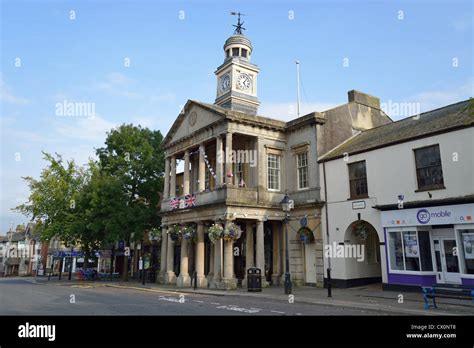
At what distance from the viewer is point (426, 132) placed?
58.4 feet

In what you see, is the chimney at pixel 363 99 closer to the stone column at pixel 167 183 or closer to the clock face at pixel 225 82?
the clock face at pixel 225 82

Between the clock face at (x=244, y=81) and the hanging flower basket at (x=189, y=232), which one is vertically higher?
the clock face at (x=244, y=81)

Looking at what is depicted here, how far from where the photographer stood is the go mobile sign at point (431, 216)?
51.7ft

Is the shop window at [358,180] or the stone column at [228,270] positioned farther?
the stone column at [228,270]

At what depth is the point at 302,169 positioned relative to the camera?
24.6 m

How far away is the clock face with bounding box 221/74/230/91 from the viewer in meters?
30.2

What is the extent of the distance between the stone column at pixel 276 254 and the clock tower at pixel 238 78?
30.5 feet

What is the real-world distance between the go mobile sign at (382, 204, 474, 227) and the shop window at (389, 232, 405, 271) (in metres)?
0.59

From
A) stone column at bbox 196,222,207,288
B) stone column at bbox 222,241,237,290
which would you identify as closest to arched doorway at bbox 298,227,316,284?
stone column at bbox 222,241,237,290

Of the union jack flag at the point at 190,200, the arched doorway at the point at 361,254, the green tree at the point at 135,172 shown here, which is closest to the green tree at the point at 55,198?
the green tree at the point at 135,172
